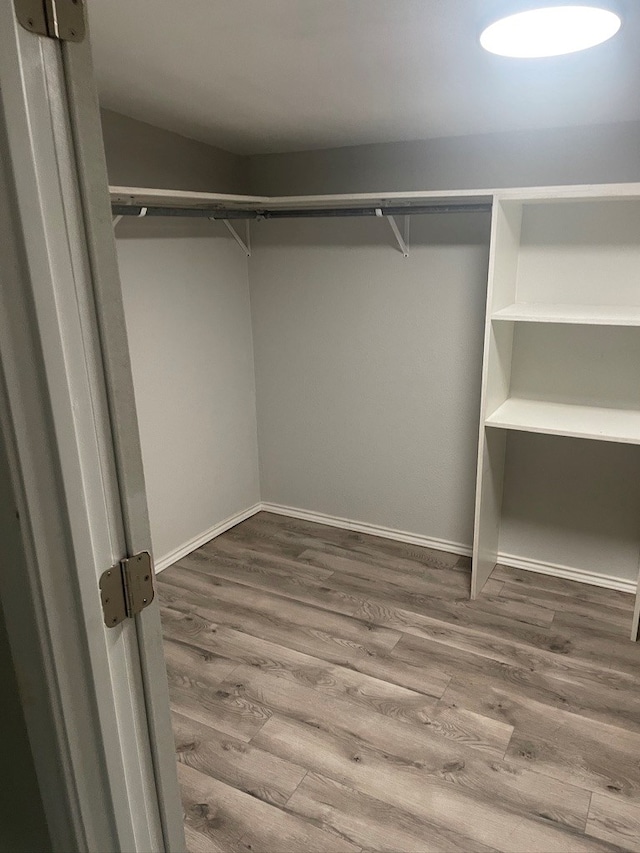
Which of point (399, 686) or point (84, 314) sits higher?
point (84, 314)

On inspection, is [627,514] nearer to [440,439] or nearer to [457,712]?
[440,439]

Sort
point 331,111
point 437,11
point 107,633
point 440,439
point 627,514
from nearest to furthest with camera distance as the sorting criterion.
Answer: point 107,633, point 437,11, point 331,111, point 627,514, point 440,439

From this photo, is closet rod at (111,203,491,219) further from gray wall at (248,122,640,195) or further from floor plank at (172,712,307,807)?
floor plank at (172,712,307,807)

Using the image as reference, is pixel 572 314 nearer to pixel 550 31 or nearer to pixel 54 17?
pixel 550 31

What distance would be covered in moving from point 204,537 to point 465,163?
2.43 meters

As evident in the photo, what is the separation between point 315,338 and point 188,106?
1.43 m

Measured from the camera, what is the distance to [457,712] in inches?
90.1

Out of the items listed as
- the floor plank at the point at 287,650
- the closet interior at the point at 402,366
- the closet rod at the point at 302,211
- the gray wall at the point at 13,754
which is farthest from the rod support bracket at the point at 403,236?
the gray wall at the point at 13,754

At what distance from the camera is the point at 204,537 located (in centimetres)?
362

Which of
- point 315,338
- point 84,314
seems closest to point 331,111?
point 315,338

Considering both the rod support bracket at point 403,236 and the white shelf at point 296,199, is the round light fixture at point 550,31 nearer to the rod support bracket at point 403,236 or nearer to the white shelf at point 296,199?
the white shelf at point 296,199

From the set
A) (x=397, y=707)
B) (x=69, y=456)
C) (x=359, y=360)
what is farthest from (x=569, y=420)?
(x=69, y=456)

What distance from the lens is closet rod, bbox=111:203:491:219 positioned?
104 inches

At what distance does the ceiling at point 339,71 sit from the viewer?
151cm
